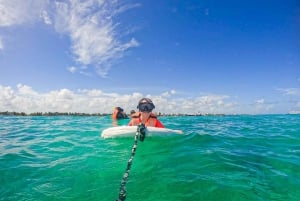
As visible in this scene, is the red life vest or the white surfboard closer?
the white surfboard

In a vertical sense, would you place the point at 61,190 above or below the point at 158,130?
below

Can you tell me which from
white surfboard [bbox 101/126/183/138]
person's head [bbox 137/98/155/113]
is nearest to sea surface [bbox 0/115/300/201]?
white surfboard [bbox 101/126/183/138]

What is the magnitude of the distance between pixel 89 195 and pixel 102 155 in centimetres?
352

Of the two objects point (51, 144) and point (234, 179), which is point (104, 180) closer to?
point (234, 179)

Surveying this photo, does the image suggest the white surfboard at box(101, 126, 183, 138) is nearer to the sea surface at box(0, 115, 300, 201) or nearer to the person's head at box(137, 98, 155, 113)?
the sea surface at box(0, 115, 300, 201)

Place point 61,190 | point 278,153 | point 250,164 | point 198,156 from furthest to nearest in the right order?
point 278,153
point 198,156
point 250,164
point 61,190

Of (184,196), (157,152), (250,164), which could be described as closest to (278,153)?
(250,164)

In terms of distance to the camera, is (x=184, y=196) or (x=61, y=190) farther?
(x=61, y=190)

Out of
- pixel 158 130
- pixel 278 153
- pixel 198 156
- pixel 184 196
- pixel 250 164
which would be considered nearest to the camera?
pixel 184 196

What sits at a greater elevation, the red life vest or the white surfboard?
the red life vest

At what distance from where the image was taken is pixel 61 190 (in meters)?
5.01

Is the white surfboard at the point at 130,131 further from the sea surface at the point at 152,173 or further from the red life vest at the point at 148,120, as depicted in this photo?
the red life vest at the point at 148,120

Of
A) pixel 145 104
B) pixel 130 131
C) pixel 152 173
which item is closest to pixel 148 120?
pixel 145 104

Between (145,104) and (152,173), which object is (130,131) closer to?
(145,104)
